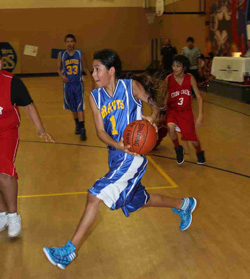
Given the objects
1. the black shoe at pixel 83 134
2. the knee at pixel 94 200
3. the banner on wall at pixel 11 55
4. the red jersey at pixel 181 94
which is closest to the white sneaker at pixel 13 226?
the knee at pixel 94 200

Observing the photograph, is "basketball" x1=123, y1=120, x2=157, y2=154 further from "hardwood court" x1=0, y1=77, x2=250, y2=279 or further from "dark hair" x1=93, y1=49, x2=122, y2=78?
"hardwood court" x1=0, y1=77, x2=250, y2=279

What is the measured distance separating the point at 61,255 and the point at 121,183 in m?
0.56

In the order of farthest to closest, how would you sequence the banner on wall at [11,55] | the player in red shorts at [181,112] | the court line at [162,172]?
the banner on wall at [11,55] < the player in red shorts at [181,112] < the court line at [162,172]

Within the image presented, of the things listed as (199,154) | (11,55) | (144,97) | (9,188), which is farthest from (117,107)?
(11,55)

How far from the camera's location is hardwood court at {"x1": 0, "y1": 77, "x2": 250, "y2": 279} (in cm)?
270

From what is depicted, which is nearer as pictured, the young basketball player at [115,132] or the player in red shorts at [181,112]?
the young basketball player at [115,132]

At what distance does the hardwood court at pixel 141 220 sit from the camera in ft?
8.86

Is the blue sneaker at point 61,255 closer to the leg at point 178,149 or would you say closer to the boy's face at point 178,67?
the leg at point 178,149

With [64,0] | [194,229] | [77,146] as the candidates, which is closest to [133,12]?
[64,0]

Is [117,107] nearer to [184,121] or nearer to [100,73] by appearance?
[100,73]

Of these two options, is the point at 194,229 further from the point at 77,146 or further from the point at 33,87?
the point at 33,87

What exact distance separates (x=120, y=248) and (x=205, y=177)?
187 centimetres

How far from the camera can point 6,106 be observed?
3020 mm

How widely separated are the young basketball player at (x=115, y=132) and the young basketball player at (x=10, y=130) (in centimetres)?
59
